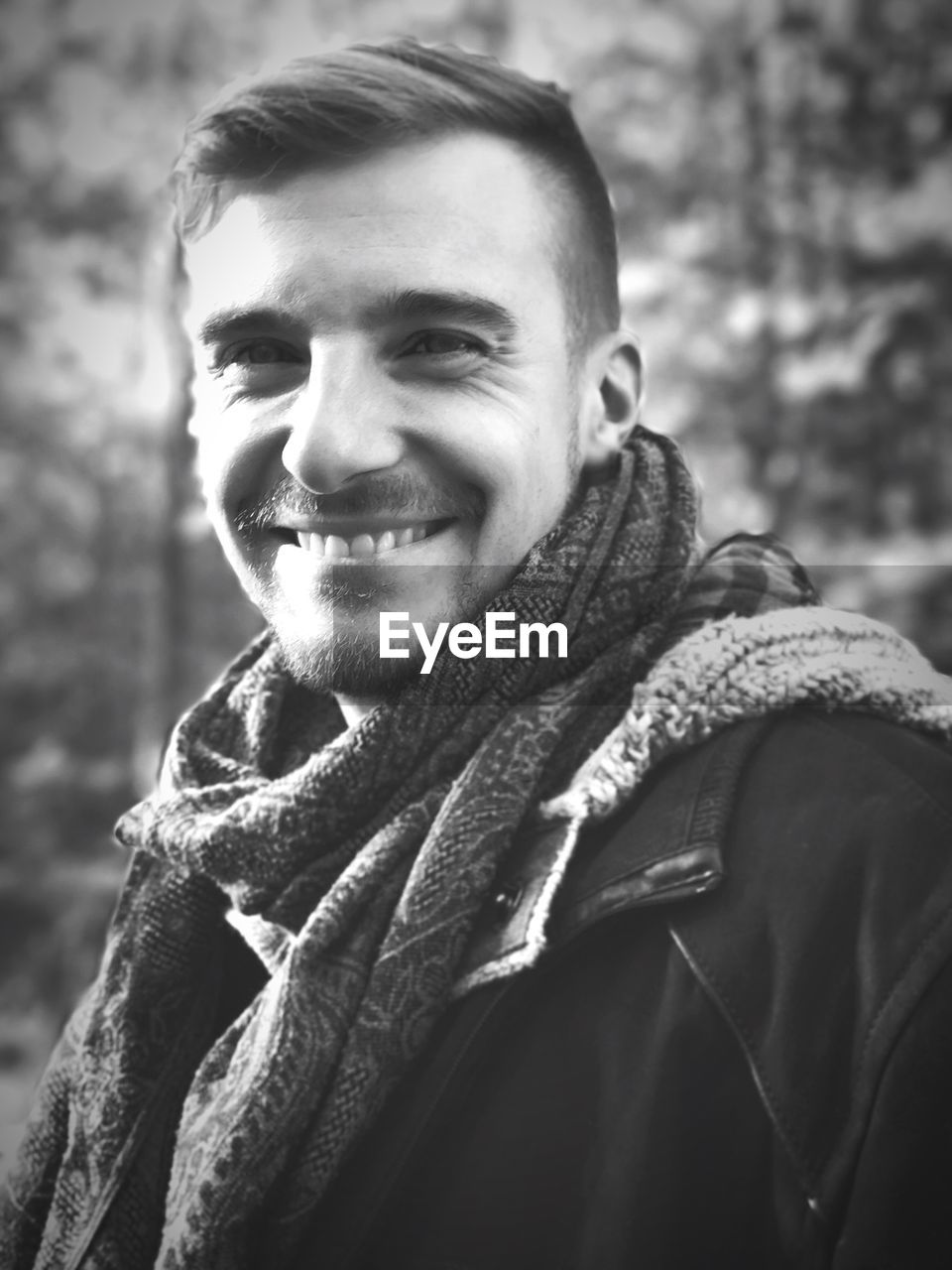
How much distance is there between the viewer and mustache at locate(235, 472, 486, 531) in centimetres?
114

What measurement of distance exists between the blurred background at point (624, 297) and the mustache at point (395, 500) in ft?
2.90

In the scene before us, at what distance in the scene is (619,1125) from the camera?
3.23ft

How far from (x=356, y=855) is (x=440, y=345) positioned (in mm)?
526

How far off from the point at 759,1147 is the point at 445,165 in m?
0.97

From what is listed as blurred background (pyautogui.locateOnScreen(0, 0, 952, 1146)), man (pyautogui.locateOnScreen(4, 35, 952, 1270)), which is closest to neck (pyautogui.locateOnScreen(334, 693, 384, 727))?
man (pyautogui.locateOnScreen(4, 35, 952, 1270))

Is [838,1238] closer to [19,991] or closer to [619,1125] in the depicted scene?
[619,1125]

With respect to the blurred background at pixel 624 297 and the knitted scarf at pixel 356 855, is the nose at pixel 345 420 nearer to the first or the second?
the knitted scarf at pixel 356 855

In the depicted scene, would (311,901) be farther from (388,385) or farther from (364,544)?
(388,385)

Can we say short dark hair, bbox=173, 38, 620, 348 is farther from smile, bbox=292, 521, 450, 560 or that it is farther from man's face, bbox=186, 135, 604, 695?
smile, bbox=292, 521, 450, 560

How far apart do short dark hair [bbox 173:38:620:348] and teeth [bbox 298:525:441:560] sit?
11.3 inches

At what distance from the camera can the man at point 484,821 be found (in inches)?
37.5

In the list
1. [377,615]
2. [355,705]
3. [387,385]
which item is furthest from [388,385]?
[355,705]

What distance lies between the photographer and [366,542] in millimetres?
1166

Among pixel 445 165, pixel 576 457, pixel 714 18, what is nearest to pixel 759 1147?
pixel 576 457
